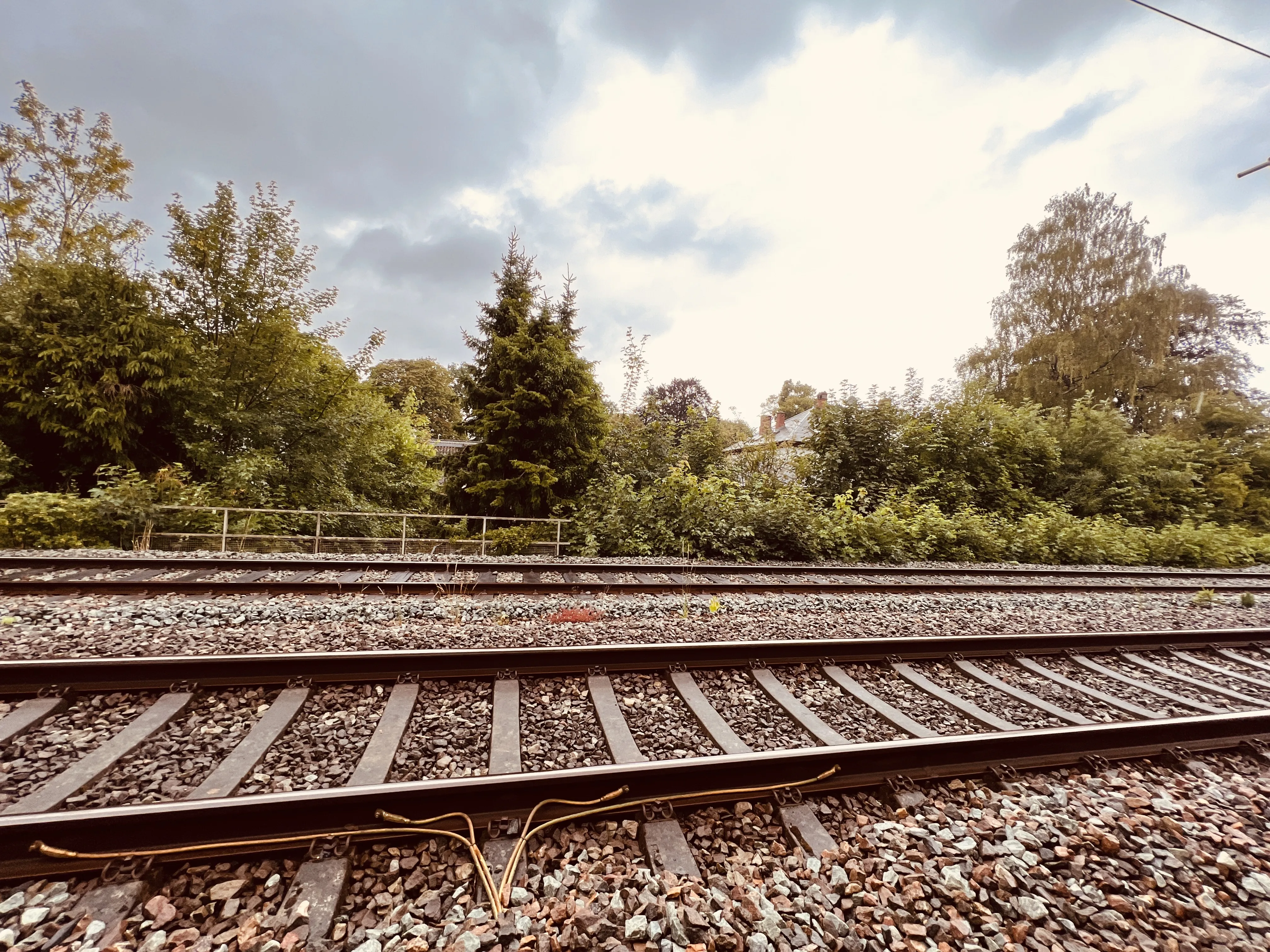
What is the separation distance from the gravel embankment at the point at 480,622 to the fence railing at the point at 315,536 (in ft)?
11.7

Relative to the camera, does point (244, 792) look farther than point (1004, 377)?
No

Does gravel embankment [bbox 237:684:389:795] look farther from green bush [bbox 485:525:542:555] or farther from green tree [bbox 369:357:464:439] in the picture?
green tree [bbox 369:357:464:439]

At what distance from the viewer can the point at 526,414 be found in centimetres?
1174

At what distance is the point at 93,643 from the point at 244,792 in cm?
281

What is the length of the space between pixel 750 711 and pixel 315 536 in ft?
32.0

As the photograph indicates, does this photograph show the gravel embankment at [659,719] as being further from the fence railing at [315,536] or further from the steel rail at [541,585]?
the fence railing at [315,536]

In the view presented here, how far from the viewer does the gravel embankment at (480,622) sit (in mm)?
3959

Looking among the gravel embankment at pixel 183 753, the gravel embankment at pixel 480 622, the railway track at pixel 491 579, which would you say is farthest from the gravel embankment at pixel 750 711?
the gravel embankment at pixel 183 753

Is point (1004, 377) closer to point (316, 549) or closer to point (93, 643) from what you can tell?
point (316, 549)

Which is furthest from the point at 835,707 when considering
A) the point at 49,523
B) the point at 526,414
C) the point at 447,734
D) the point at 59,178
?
the point at 59,178

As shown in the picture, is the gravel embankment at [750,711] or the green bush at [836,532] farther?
the green bush at [836,532]

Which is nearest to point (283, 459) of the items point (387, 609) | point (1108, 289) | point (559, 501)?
point (559, 501)

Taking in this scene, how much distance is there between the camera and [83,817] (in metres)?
1.83

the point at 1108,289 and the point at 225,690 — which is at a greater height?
the point at 1108,289
